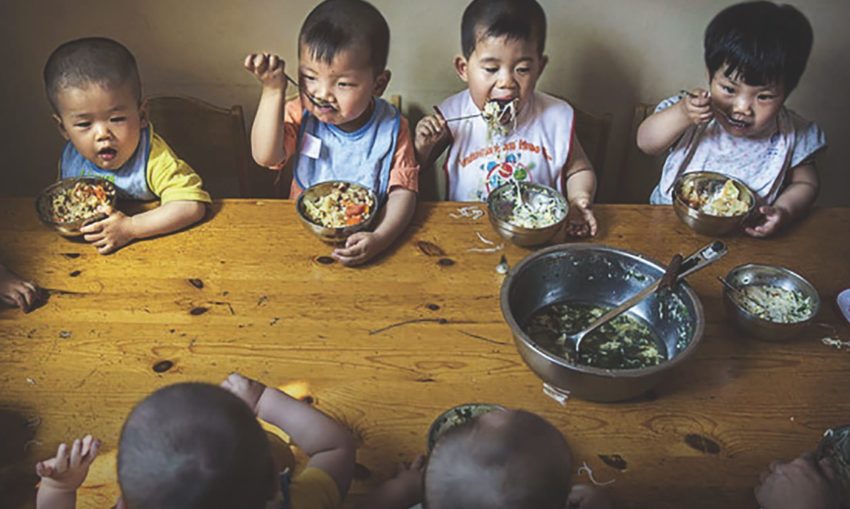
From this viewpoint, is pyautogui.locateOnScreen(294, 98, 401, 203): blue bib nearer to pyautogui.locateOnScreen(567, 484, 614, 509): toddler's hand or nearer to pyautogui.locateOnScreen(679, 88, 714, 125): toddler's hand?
pyautogui.locateOnScreen(679, 88, 714, 125): toddler's hand

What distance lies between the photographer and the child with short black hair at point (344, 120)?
5.99 feet

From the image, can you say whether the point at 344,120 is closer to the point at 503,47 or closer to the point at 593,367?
the point at 503,47

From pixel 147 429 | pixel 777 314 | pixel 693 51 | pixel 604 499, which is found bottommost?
pixel 604 499

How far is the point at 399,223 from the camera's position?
1835 millimetres

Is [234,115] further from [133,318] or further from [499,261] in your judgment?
[499,261]

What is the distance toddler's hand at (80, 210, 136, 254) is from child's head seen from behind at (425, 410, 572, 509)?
3.96 feet

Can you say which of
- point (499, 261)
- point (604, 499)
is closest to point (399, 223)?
point (499, 261)

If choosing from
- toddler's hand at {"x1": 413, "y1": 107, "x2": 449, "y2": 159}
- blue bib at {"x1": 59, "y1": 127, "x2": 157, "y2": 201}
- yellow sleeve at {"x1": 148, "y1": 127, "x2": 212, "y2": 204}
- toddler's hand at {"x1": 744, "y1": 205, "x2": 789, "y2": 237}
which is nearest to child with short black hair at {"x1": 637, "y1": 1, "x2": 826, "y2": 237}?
toddler's hand at {"x1": 744, "y1": 205, "x2": 789, "y2": 237}

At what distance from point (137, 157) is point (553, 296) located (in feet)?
4.35

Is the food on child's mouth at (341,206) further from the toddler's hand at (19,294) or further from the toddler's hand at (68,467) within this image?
the toddler's hand at (68,467)

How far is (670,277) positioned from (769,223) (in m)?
0.57

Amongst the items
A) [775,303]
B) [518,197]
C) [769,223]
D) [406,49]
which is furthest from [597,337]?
[406,49]

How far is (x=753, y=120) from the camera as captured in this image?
205 cm

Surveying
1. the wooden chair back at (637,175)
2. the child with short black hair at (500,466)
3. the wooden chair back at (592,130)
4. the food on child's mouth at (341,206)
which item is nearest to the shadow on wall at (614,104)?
the wooden chair back at (637,175)
